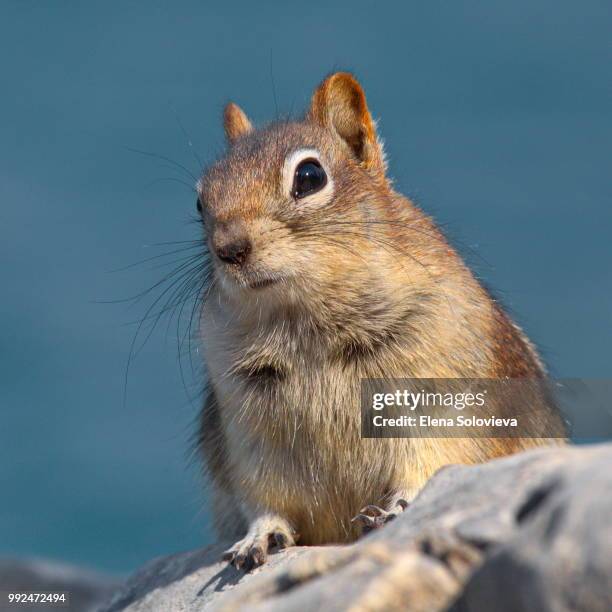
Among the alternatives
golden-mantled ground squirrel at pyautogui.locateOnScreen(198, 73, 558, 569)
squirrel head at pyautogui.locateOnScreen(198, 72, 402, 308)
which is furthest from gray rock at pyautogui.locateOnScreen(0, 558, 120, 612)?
squirrel head at pyautogui.locateOnScreen(198, 72, 402, 308)

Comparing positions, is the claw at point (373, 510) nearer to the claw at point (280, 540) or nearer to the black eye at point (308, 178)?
the claw at point (280, 540)

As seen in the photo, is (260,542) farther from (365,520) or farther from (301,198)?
(301,198)

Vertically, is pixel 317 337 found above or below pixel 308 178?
below

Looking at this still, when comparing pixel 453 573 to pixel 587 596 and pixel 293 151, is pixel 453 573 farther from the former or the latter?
pixel 293 151

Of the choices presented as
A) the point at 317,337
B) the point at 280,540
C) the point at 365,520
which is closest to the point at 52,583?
the point at 280,540

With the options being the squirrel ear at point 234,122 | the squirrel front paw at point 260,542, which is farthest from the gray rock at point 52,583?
the squirrel ear at point 234,122

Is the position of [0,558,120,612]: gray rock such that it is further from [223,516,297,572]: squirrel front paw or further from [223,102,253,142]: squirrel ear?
[223,102,253,142]: squirrel ear

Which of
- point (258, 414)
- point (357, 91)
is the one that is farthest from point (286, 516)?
point (357, 91)
